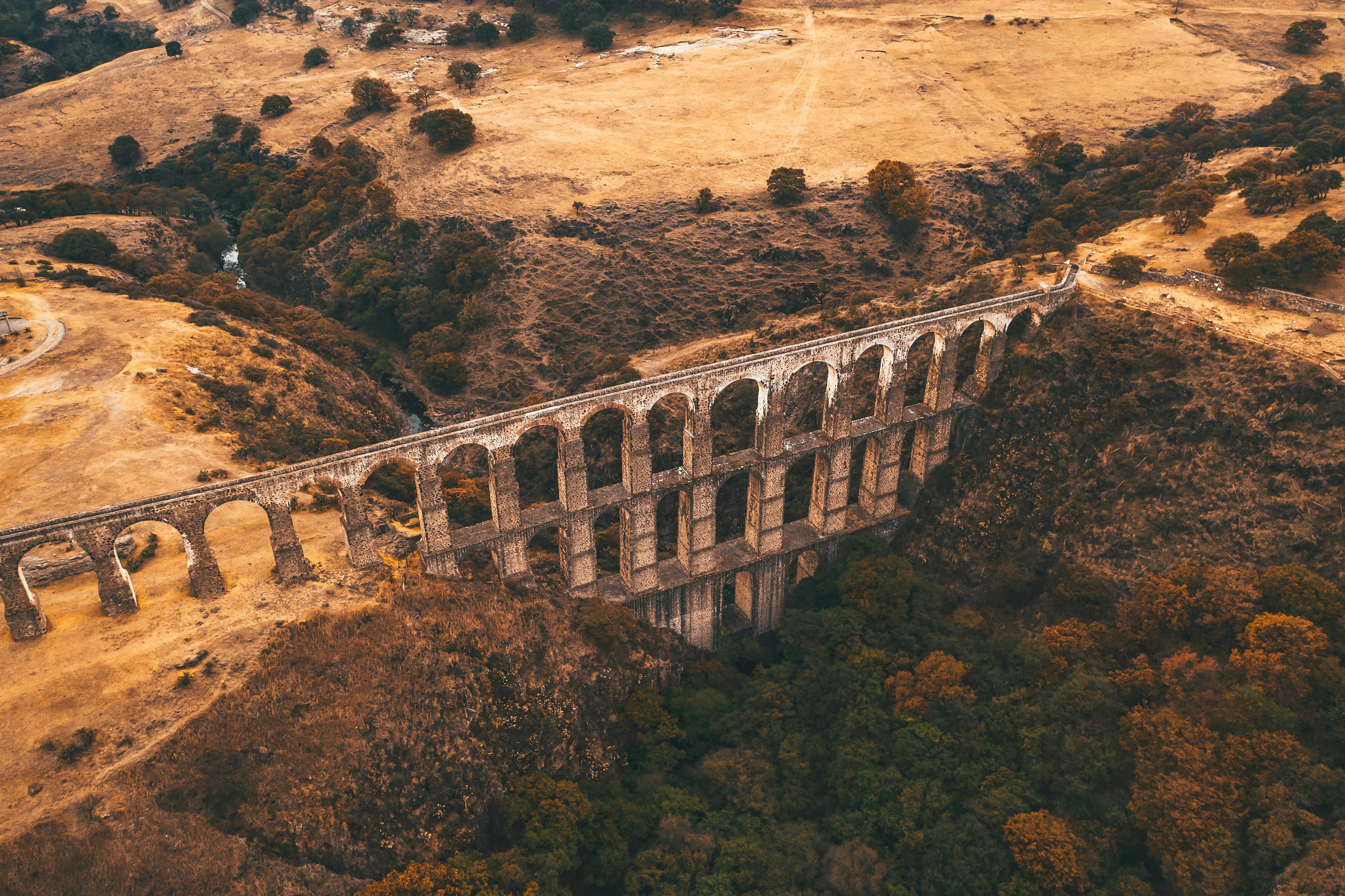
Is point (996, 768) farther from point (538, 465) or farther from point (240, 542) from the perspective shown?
point (538, 465)

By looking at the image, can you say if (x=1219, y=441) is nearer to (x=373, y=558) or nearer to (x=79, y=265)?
(x=373, y=558)

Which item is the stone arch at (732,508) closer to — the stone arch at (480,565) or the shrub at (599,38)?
the stone arch at (480,565)

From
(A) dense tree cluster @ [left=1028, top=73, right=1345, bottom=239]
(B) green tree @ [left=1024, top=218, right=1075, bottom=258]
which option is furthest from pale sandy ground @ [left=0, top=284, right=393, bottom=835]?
(A) dense tree cluster @ [left=1028, top=73, right=1345, bottom=239]

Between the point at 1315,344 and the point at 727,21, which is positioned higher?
the point at 727,21

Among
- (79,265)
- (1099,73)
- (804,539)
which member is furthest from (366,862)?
(1099,73)

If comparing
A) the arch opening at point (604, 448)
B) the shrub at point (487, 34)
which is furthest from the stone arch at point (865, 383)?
the shrub at point (487, 34)

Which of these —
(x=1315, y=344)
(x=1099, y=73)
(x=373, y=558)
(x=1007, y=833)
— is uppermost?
(x=1099, y=73)

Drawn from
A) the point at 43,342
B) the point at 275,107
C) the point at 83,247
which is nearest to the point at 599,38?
the point at 275,107
